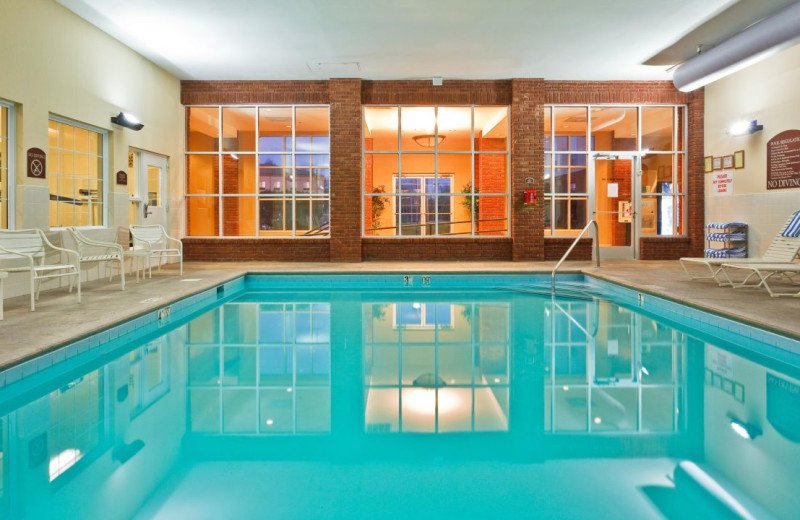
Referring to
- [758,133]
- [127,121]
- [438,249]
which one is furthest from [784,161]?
[127,121]

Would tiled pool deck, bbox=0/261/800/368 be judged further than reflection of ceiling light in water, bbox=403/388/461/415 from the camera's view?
Yes

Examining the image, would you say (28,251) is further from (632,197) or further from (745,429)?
(632,197)

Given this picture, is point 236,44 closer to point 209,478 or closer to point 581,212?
point 581,212

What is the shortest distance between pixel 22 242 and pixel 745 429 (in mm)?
6533

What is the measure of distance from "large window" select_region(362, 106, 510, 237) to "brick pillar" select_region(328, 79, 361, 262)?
0.54m

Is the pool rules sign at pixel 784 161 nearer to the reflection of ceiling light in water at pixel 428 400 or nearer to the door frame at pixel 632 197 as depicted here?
the door frame at pixel 632 197

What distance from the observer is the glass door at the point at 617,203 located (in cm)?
1136

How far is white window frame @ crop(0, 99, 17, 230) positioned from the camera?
6441mm

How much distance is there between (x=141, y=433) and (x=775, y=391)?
3.62 meters

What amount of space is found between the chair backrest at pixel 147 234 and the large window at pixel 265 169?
2513 millimetres

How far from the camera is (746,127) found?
934 cm

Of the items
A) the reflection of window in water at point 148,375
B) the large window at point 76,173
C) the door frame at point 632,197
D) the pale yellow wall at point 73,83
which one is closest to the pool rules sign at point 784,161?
the door frame at point 632,197

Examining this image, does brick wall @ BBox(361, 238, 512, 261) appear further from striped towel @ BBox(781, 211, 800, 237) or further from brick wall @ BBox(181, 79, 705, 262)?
striped towel @ BBox(781, 211, 800, 237)

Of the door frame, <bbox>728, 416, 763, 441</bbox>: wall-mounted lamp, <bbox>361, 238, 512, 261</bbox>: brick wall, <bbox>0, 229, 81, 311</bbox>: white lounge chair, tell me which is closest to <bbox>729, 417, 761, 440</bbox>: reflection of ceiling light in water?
<bbox>728, 416, 763, 441</bbox>: wall-mounted lamp
